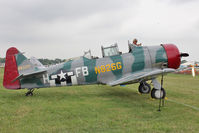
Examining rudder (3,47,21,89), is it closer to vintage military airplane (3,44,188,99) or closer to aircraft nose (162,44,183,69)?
vintage military airplane (3,44,188,99)

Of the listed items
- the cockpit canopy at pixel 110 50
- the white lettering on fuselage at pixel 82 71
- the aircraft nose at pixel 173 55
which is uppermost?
the cockpit canopy at pixel 110 50

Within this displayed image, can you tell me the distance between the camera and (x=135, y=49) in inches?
284

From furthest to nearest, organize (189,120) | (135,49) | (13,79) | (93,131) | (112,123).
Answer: (135,49), (13,79), (189,120), (112,123), (93,131)

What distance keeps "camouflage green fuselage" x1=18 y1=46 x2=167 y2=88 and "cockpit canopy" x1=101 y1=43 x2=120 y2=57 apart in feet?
0.71

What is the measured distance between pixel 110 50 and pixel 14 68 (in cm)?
454

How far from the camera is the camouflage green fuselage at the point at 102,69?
697cm

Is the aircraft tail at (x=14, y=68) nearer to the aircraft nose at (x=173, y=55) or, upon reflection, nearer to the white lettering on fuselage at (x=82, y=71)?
the white lettering on fuselage at (x=82, y=71)

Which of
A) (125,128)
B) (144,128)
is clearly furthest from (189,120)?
(125,128)

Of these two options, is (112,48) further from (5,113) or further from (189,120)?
(5,113)

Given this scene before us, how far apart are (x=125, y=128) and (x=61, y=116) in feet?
5.77

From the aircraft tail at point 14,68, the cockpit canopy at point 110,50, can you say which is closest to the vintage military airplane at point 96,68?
the aircraft tail at point 14,68

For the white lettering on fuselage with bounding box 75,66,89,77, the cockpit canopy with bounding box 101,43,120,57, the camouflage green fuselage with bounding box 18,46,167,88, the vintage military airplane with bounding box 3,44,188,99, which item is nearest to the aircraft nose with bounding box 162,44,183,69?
the vintage military airplane with bounding box 3,44,188,99

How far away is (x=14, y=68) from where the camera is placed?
689 centimetres

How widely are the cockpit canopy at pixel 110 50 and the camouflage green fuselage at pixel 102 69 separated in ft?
0.71
